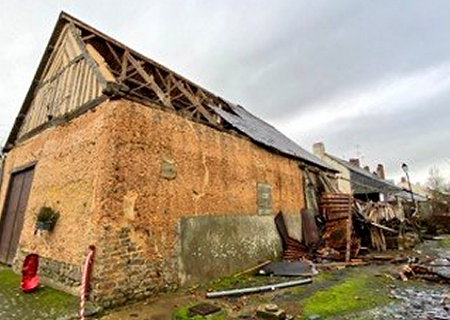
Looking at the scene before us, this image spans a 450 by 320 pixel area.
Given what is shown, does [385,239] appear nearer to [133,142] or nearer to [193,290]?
[193,290]

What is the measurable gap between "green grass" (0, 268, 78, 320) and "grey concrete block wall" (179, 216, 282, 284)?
2248mm

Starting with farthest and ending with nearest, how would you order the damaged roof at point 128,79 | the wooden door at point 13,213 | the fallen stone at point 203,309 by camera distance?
the wooden door at point 13,213, the damaged roof at point 128,79, the fallen stone at point 203,309

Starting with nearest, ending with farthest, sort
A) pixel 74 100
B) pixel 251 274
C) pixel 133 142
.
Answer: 1. pixel 133 142
2. pixel 74 100
3. pixel 251 274

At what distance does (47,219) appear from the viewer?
6527 mm

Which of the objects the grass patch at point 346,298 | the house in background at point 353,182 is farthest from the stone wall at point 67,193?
the house in background at point 353,182

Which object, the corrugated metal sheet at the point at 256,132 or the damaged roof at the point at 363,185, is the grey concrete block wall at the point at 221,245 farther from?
the damaged roof at the point at 363,185

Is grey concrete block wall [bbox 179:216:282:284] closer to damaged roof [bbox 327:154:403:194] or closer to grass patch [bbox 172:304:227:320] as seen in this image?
grass patch [bbox 172:304:227:320]

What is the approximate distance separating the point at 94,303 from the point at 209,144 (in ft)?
15.0

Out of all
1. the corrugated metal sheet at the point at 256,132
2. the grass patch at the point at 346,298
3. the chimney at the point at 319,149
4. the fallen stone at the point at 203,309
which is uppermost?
the chimney at the point at 319,149

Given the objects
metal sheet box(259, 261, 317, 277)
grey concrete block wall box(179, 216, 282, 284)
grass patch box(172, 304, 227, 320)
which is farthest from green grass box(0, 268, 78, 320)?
metal sheet box(259, 261, 317, 277)

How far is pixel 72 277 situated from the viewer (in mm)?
5605

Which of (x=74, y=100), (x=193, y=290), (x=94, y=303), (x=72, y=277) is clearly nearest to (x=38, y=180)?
(x=74, y=100)

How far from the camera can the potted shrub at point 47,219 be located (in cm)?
646

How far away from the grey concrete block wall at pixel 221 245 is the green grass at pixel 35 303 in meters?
2.25
